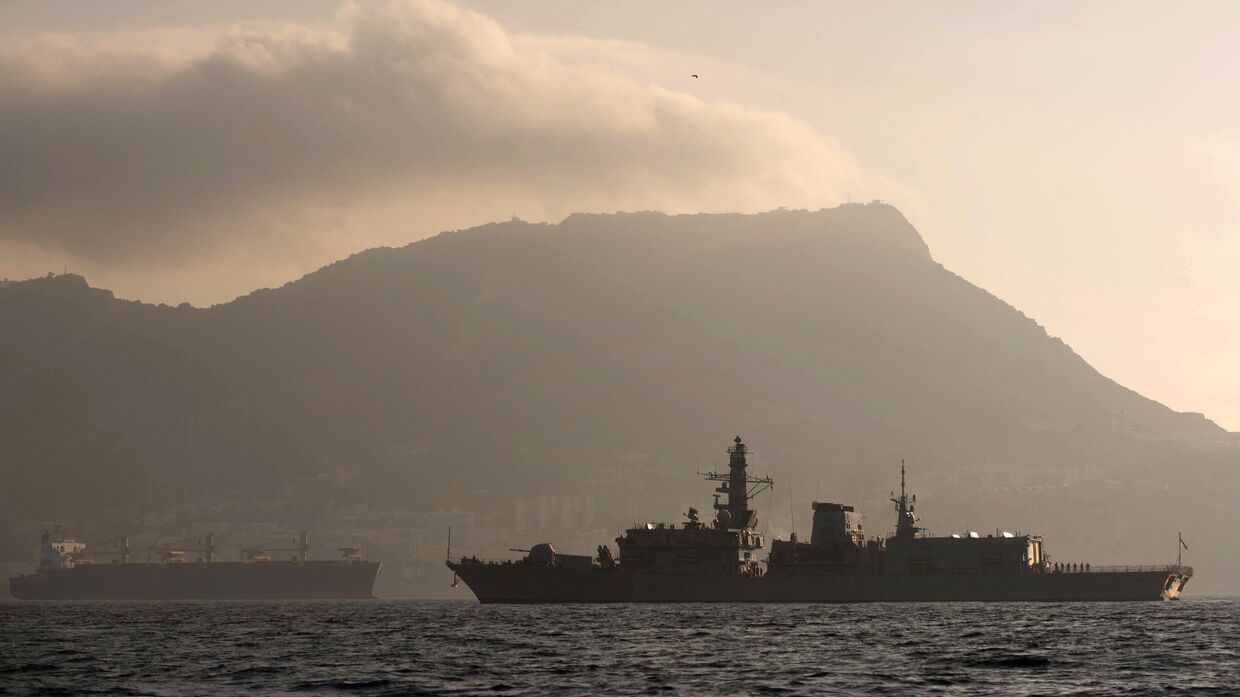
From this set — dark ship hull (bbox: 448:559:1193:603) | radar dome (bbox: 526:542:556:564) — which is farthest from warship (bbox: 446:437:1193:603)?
radar dome (bbox: 526:542:556:564)

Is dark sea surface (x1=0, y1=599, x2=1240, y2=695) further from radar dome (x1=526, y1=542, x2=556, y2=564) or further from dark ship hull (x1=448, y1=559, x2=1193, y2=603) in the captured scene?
radar dome (x1=526, y1=542, x2=556, y2=564)

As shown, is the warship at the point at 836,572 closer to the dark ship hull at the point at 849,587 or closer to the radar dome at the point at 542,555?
the dark ship hull at the point at 849,587

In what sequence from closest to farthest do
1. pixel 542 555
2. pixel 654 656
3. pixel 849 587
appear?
pixel 654 656 < pixel 849 587 < pixel 542 555

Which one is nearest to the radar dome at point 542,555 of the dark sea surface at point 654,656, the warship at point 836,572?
the warship at point 836,572

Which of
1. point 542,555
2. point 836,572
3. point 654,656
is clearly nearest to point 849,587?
point 836,572

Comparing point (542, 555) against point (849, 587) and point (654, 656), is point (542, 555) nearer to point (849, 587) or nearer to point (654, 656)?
point (849, 587)

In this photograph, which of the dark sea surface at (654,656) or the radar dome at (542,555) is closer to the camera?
the dark sea surface at (654,656)

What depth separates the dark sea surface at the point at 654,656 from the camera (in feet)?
158

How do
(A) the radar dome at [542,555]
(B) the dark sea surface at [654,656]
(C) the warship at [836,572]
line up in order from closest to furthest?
(B) the dark sea surface at [654,656] → (C) the warship at [836,572] → (A) the radar dome at [542,555]

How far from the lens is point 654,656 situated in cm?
5944

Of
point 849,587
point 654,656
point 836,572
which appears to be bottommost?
point 654,656

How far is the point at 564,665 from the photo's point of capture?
182ft

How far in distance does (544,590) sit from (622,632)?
42.4 m

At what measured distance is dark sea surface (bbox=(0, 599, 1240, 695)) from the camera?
48.1 metres
